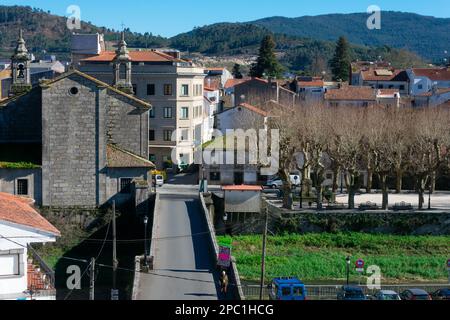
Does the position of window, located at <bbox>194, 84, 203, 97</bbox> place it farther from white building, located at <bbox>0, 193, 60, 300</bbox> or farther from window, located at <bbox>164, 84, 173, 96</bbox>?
white building, located at <bbox>0, 193, 60, 300</bbox>

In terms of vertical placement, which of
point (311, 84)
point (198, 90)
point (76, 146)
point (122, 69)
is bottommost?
point (76, 146)

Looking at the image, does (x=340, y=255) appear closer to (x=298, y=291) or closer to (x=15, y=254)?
(x=298, y=291)

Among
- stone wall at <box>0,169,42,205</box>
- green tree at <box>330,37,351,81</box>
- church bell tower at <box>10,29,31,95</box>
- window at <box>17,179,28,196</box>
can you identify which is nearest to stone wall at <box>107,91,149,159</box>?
stone wall at <box>0,169,42,205</box>

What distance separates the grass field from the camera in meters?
41.6

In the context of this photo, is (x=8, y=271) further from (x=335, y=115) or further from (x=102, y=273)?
(x=335, y=115)

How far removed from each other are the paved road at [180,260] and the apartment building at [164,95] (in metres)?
16.4

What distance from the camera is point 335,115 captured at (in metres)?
58.9

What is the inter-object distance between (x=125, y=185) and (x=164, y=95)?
1973cm

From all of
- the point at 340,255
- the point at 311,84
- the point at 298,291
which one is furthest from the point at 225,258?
the point at 311,84

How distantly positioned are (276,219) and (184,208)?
7028 millimetres

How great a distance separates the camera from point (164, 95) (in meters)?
62.4

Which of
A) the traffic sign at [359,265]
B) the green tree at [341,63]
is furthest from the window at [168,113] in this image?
the green tree at [341,63]

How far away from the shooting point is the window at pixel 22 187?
42656 millimetres
